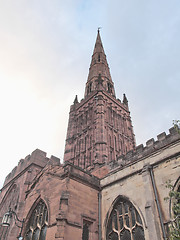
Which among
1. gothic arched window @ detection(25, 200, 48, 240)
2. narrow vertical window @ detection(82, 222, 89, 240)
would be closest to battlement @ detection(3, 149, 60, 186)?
gothic arched window @ detection(25, 200, 48, 240)

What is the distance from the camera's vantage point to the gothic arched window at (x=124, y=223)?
11.2 m

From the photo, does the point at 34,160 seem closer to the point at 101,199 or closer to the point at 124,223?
the point at 101,199

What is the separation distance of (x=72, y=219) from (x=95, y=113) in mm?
24576

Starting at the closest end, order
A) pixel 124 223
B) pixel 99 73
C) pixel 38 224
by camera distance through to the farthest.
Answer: pixel 124 223 → pixel 38 224 → pixel 99 73

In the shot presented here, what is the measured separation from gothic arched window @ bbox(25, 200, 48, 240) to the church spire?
27431mm

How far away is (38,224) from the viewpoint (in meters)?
13.5

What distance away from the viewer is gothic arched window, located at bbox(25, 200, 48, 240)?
1280cm

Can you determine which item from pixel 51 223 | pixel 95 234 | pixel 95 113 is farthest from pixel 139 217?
pixel 95 113

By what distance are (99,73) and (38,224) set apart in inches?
1480

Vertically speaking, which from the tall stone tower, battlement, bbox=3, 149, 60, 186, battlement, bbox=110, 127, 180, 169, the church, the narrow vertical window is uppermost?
the tall stone tower

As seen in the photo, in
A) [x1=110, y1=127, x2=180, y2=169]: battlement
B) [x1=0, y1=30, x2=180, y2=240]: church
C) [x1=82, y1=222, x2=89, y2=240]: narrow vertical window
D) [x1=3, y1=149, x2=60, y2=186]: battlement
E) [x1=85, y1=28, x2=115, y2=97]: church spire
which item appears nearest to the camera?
[x1=0, y1=30, x2=180, y2=240]: church

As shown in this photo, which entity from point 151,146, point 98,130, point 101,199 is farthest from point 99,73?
point 101,199

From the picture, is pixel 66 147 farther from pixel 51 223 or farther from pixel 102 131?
pixel 51 223

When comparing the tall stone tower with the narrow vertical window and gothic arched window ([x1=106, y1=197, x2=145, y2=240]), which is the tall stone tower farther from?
the narrow vertical window
